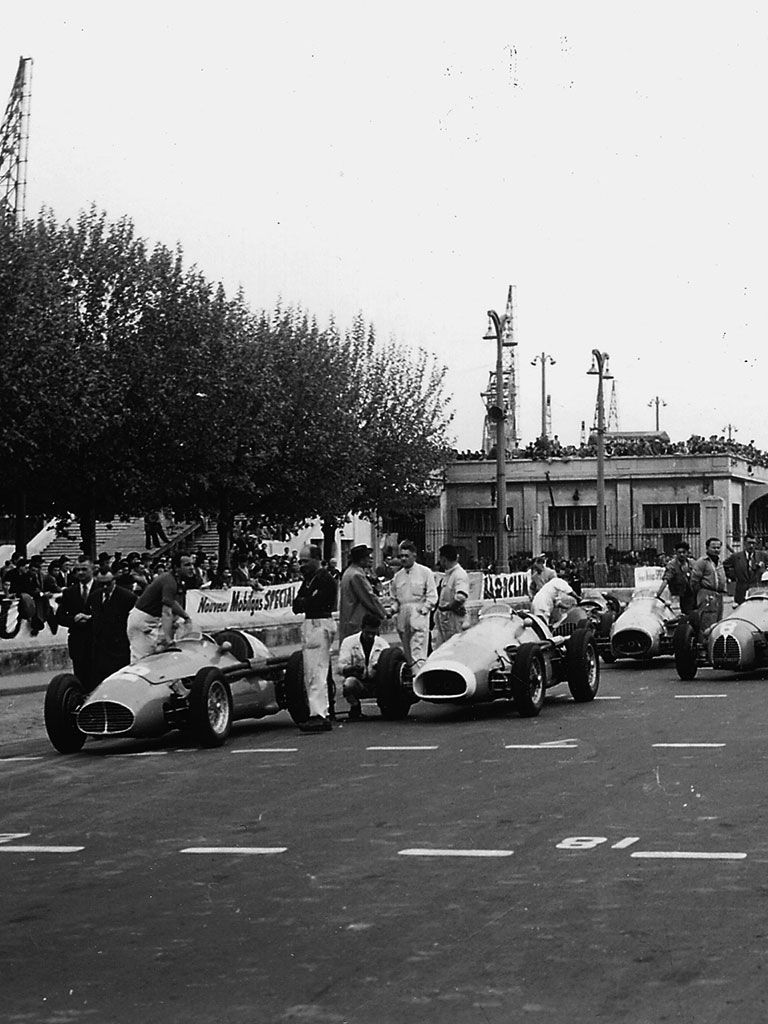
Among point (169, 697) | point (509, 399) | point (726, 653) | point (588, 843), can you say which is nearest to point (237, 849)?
point (588, 843)

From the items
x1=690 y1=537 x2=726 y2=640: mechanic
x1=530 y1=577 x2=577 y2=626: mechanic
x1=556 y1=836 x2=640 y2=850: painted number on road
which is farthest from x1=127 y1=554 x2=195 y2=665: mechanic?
x1=690 y1=537 x2=726 y2=640: mechanic

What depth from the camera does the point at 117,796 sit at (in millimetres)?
11852

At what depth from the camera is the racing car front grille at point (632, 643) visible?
2312cm

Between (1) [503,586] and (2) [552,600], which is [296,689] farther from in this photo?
(1) [503,586]

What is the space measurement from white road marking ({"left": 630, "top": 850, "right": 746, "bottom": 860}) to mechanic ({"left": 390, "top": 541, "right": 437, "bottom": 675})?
9.10 m

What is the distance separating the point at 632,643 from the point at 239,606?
10.0 m

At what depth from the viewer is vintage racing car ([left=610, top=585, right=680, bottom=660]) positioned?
912 inches

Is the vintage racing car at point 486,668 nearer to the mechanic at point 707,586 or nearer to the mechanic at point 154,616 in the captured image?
the mechanic at point 154,616

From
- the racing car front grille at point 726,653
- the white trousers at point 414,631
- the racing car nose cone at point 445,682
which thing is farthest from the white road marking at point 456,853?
the racing car front grille at point 726,653

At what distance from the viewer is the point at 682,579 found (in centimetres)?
2330

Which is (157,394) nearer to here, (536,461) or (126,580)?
(126,580)

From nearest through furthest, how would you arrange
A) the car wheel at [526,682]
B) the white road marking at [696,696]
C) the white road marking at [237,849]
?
the white road marking at [237,849] < the car wheel at [526,682] < the white road marking at [696,696]

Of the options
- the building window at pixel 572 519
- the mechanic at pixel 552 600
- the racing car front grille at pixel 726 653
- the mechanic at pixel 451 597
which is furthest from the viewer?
the building window at pixel 572 519

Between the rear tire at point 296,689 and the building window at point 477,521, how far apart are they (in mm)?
56051
